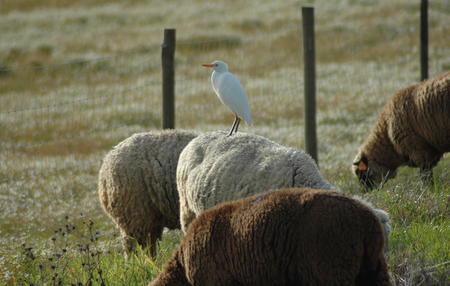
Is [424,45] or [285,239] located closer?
[285,239]

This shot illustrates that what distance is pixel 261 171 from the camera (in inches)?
253

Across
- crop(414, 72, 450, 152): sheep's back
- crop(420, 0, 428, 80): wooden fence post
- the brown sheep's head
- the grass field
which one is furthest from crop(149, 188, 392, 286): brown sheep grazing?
crop(420, 0, 428, 80): wooden fence post

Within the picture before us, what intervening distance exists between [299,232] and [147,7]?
1741 inches

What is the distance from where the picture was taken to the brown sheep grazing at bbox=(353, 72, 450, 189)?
995 centimetres

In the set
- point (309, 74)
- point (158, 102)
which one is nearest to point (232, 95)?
point (309, 74)

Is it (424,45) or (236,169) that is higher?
(424,45)

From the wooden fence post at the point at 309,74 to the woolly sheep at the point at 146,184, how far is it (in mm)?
2984

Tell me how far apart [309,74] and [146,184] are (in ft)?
11.9

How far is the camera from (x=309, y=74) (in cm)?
1088

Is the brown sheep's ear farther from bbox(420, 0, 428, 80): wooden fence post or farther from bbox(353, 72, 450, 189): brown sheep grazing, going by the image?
bbox(420, 0, 428, 80): wooden fence post

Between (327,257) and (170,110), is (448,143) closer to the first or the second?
(170,110)

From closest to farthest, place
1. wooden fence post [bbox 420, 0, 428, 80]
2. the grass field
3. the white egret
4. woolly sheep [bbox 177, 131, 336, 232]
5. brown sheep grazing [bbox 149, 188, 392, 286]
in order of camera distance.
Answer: brown sheep grazing [bbox 149, 188, 392, 286], woolly sheep [bbox 177, 131, 336, 232], the grass field, the white egret, wooden fence post [bbox 420, 0, 428, 80]

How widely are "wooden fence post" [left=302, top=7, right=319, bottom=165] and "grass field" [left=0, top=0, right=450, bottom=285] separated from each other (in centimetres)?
65

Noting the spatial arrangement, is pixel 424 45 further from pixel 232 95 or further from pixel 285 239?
pixel 285 239
